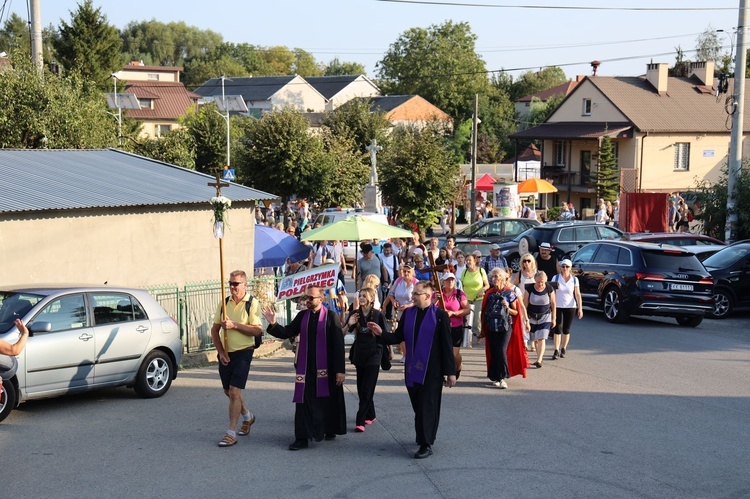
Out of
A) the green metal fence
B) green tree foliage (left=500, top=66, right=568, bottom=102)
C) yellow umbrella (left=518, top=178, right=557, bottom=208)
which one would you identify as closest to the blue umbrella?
the green metal fence

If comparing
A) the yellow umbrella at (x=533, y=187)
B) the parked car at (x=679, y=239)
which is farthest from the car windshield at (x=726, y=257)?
the yellow umbrella at (x=533, y=187)

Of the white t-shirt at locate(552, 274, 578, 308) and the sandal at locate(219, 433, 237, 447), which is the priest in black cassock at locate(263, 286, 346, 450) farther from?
the white t-shirt at locate(552, 274, 578, 308)

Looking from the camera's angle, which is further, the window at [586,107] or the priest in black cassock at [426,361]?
the window at [586,107]

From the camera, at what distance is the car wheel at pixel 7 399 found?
9852 millimetres

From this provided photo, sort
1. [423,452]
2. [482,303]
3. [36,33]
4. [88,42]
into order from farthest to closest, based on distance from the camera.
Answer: [88,42] → [36,33] → [482,303] → [423,452]

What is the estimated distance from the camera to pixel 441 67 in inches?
3878

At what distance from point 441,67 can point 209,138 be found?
137ft

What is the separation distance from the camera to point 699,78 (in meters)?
59.0

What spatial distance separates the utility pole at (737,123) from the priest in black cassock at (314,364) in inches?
772

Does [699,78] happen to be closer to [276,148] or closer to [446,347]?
[276,148]

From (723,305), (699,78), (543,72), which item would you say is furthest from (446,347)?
(543,72)

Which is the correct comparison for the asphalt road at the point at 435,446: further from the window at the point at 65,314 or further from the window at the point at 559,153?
the window at the point at 559,153

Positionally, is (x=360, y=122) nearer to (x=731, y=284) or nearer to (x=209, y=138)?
(x=209, y=138)

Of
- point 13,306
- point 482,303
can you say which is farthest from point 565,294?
point 13,306
